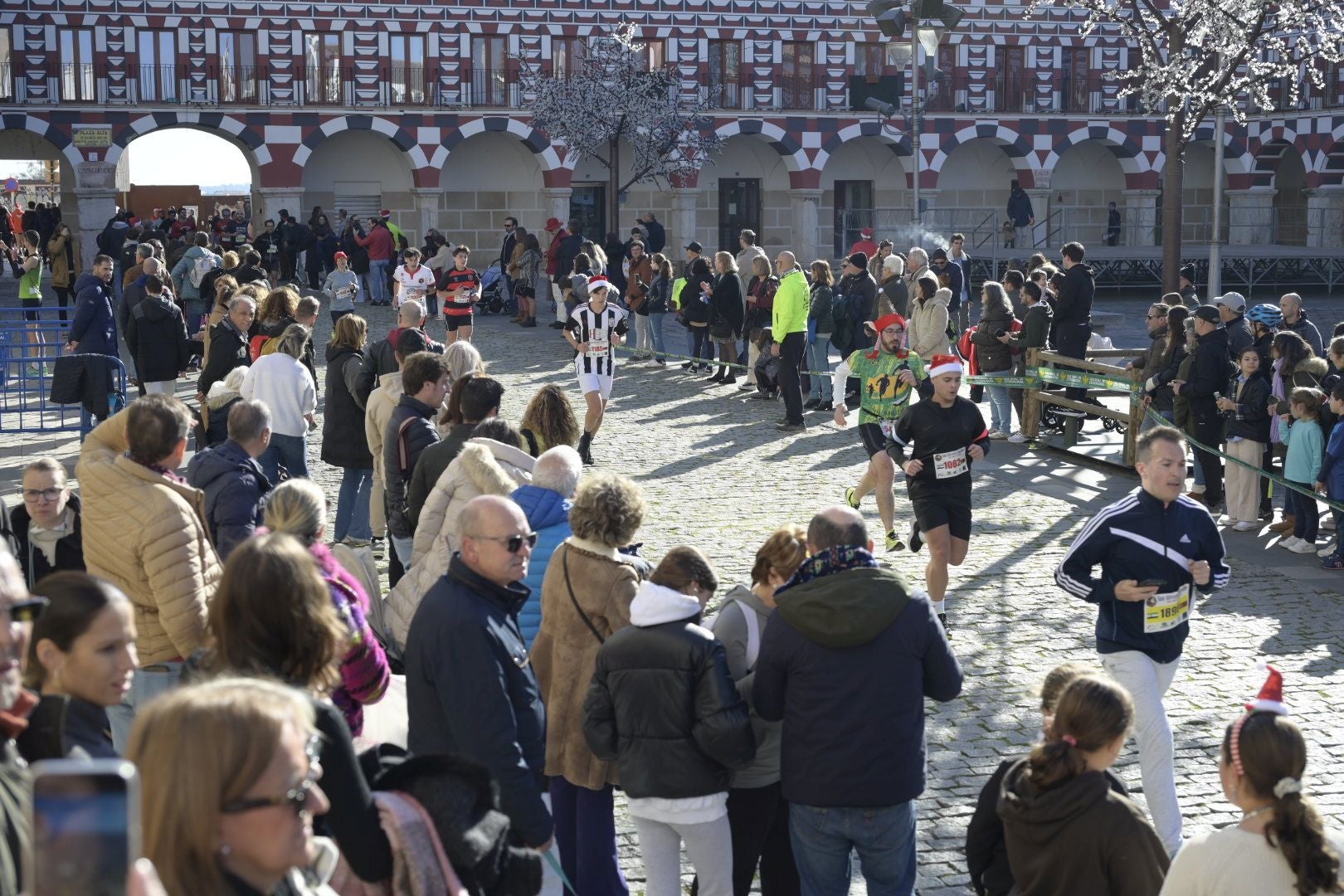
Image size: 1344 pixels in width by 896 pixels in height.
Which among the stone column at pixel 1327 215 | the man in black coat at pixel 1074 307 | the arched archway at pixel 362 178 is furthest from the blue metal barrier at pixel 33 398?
the stone column at pixel 1327 215

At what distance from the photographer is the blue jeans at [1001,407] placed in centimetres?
1556

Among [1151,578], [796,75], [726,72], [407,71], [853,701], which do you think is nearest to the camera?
[853,701]

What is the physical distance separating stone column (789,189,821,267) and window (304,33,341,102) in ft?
42.3

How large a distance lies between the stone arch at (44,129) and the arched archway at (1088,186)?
27.0 metres

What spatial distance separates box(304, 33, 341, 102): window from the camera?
41.6 metres

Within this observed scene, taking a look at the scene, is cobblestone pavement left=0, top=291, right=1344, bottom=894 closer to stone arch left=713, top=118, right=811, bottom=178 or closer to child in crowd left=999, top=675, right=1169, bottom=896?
child in crowd left=999, top=675, right=1169, bottom=896

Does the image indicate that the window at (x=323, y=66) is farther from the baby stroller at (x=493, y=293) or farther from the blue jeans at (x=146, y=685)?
the blue jeans at (x=146, y=685)

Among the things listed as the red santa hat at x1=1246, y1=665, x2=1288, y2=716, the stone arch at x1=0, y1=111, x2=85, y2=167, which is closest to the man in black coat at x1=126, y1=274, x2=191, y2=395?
the red santa hat at x1=1246, y1=665, x2=1288, y2=716

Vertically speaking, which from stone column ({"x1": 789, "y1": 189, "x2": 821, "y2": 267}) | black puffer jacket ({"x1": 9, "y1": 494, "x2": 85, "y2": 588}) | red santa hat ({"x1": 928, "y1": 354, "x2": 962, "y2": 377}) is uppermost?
stone column ({"x1": 789, "y1": 189, "x2": 821, "y2": 267})

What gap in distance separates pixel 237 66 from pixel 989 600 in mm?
35318

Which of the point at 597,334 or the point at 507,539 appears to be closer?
the point at 507,539

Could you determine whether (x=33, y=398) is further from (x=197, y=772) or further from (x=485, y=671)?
(x=197, y=772)

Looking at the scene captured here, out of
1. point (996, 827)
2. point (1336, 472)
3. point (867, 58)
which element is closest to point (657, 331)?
point (1336, 472)

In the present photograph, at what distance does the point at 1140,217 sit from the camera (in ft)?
156
